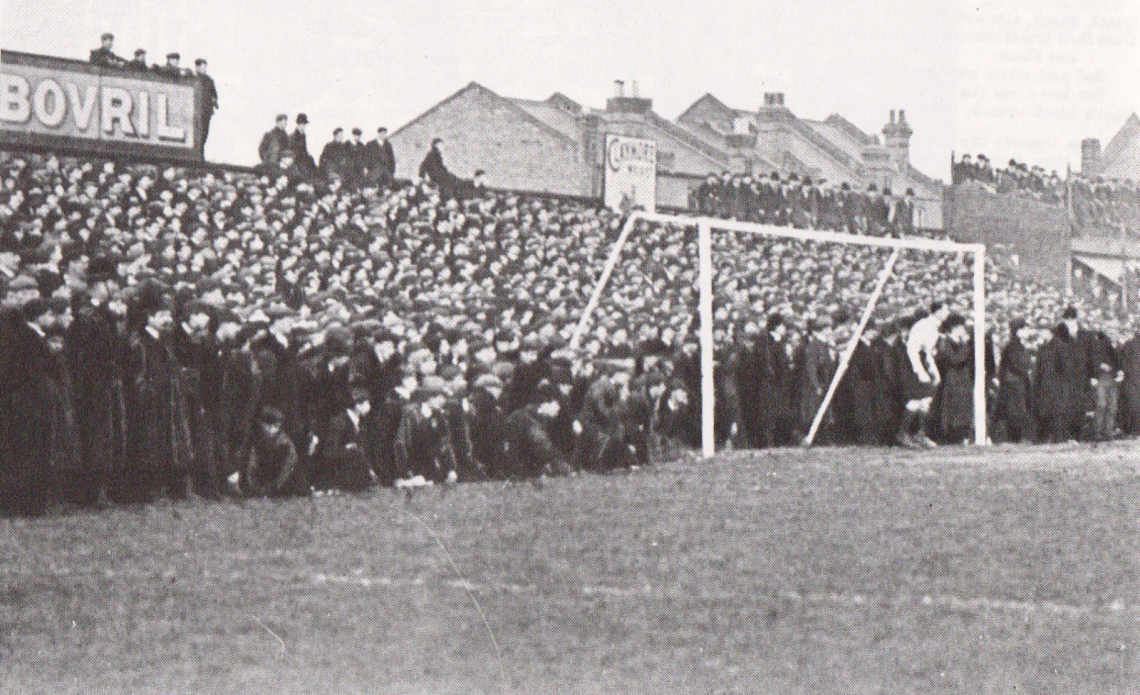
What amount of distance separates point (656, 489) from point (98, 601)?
5211 millimetres

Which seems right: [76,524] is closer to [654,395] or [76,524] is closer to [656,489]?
[656,489]

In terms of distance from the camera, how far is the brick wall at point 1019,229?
58.7 feet

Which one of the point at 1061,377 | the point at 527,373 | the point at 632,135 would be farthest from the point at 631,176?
the point at 1061,377

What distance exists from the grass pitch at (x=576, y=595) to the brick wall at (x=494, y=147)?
2.04 meters

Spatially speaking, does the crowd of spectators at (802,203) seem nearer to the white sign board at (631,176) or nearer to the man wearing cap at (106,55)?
the white sign board at (631,176)

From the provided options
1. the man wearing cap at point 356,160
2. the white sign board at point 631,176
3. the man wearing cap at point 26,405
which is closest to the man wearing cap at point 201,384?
the man wearing cap at point 26,405

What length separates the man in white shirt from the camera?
16984 millimetres

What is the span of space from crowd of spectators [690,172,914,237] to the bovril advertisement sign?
5505 millimetres

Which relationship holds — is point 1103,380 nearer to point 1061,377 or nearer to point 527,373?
point 1061,377

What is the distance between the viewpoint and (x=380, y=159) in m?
10.2

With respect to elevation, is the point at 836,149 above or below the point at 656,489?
above

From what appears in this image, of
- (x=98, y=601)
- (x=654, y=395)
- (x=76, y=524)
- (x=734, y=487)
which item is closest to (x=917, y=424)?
(x=654, y=395)

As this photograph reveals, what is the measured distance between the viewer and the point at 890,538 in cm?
999

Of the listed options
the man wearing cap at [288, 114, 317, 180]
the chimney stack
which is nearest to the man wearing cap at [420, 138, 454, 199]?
the man wearing cap at [288, 114, 317, 180]
